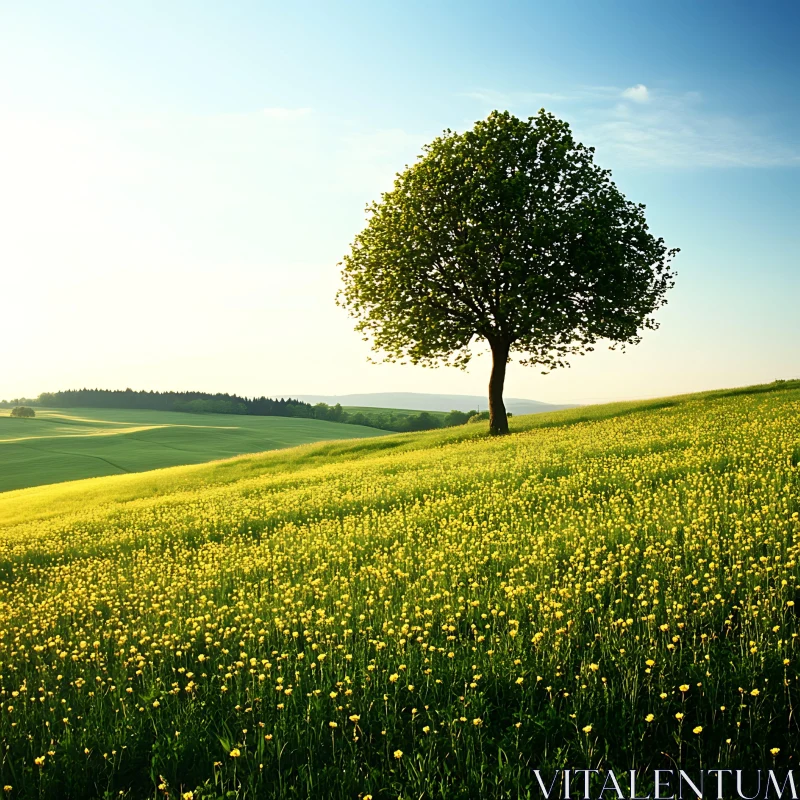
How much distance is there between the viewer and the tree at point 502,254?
104 feet

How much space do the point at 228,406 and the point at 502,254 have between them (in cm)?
9858

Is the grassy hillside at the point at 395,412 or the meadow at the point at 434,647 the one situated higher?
the grassy hillside at the point at 395,412

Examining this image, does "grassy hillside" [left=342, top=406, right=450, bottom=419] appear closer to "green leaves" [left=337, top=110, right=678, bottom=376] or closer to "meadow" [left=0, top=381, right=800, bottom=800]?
"green leaves" [left=337, top=110, right=678, bottom=376]

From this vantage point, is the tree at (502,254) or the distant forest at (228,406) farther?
the distant forest at (228,406)

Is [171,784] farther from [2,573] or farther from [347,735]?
[2,573]

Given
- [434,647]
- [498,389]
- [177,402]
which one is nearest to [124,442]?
[498,389]

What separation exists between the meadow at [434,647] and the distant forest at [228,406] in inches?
3368

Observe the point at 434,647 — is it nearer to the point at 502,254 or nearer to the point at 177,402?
the point at 502,254

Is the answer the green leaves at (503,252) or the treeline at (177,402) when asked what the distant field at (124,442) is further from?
the green leaves at (503,252)

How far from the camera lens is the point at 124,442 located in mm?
73875

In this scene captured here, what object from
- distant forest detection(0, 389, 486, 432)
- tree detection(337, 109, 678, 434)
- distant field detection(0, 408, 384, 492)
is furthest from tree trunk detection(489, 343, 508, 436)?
distant forest detection(0, 389, 486, 432)

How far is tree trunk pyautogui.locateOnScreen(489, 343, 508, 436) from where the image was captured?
114ft

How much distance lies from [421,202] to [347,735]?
100 ft

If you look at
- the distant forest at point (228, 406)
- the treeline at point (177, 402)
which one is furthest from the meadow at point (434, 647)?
the treeline at point (177, 402)
